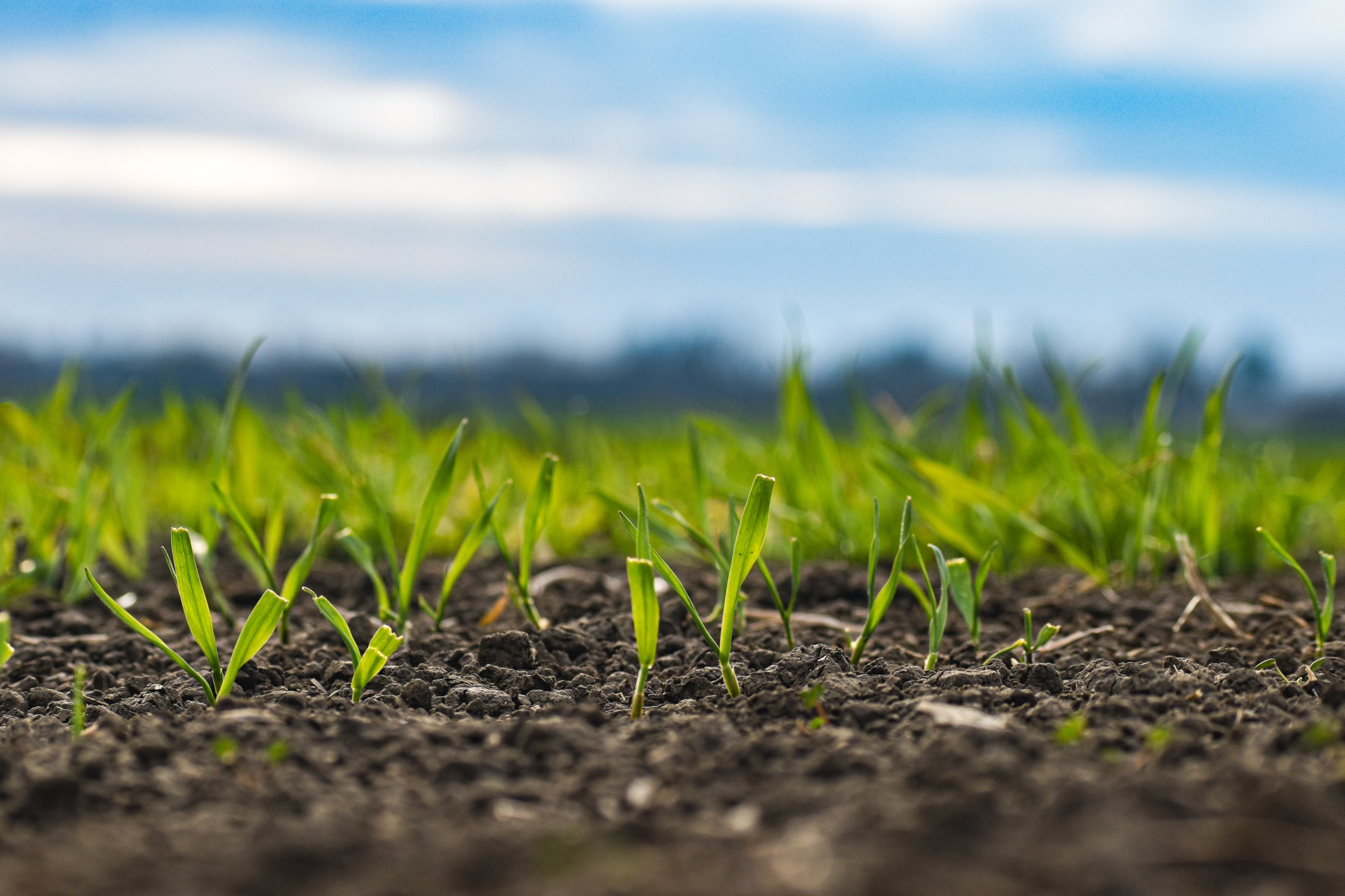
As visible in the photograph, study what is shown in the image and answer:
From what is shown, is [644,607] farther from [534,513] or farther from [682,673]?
[534,513]

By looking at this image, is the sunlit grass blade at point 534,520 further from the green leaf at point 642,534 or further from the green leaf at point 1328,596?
the green leaf at point 1328,596

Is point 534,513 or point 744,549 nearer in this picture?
point 744,549

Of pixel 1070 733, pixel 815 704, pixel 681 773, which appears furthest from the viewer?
pixel 815 704

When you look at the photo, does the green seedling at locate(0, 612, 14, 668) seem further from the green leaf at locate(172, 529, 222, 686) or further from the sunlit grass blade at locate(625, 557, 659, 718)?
the sunlit grass blade at locate(625, 557, 659, 718)

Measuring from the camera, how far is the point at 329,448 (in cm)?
282

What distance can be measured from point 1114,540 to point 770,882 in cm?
189

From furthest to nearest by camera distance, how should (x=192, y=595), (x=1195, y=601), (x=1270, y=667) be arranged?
(x=1195, y=601) → (x=1270, y=667) → (x=192, y=595)

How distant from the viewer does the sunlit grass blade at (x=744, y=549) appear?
138 centimetres

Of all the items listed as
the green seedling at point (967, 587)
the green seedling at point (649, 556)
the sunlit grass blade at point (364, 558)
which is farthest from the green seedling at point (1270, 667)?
the sunlit grass blade at point (364, 558)

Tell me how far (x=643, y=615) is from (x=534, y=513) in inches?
17.2

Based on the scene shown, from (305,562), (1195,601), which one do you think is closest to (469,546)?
(305,562)

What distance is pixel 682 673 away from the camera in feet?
5.15

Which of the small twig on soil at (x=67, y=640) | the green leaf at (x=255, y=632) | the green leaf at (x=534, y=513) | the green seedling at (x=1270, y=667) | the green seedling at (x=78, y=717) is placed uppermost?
the green leaf at (x=534, y=513)

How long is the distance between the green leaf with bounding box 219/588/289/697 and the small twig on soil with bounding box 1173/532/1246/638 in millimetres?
1391
